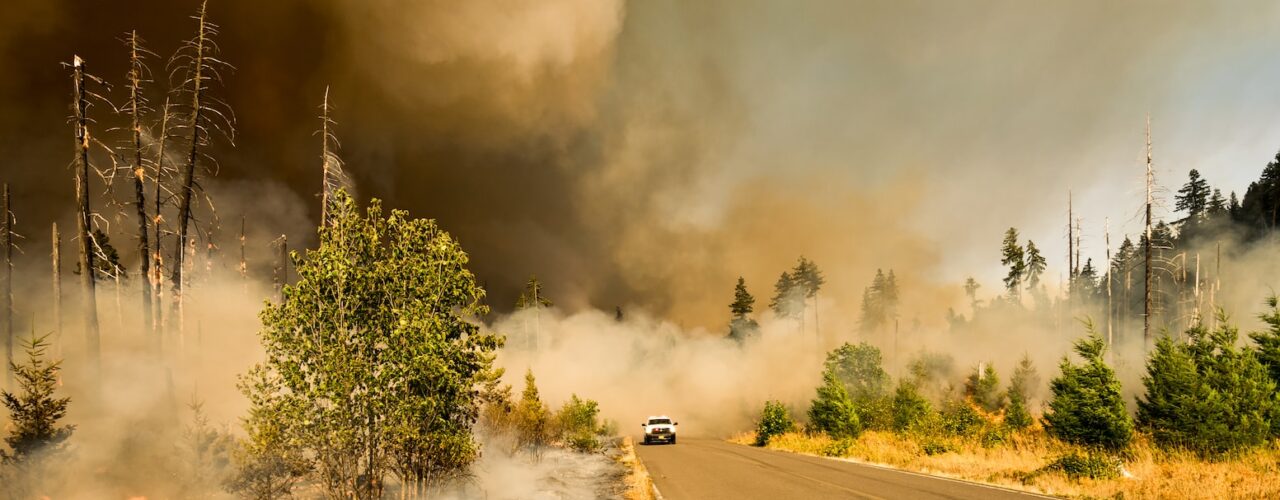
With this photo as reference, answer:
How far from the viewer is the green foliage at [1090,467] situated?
15766 mm

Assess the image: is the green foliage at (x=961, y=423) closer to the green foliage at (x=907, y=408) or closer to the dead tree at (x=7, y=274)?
the green foliage at (x=907, y=408)

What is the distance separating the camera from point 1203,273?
82.1 m

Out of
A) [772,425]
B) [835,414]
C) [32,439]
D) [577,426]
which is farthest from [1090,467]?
[772,425]

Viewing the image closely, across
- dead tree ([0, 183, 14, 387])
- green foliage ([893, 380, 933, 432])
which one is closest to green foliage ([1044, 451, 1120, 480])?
green foliage ([893, 380, 933, 432])

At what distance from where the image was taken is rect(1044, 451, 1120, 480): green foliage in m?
15.8

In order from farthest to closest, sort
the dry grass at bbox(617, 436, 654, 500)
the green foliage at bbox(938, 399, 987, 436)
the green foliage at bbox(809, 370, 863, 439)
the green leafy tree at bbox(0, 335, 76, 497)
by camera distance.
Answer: the green foliage at bbox(809, 370, 863, 439) < the green foliage at bbox(938, 399, 987, 436) < the dry grass at bbox(617, 436, 654, 500) < the green leafy tree at bbox(0, 335, 76, 497)

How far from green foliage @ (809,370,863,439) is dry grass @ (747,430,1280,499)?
10.1 metres

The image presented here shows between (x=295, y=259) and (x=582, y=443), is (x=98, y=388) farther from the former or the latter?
Result: (x=582, y=443)

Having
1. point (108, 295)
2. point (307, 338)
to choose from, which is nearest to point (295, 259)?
point (307, 338)

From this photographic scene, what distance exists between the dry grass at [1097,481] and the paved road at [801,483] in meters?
1.41

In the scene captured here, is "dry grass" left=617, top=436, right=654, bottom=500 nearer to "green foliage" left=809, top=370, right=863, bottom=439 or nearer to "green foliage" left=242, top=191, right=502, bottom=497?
"green foliage" left=242, top=191, right=502, bottom=497

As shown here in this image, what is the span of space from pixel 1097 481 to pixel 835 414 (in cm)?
2432

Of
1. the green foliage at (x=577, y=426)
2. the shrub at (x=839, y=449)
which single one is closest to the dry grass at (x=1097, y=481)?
the shrub at (x=839, y=449)

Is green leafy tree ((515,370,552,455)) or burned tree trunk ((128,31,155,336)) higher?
burned tree trunk ((128,31,155,336))
